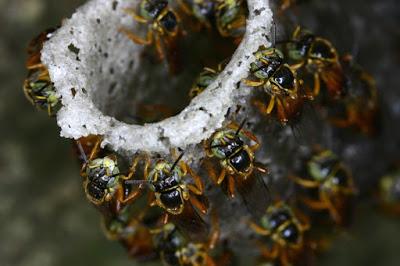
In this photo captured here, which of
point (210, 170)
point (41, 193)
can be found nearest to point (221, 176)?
point (210, 170)

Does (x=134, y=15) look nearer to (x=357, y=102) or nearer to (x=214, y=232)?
(x=214, y=232)

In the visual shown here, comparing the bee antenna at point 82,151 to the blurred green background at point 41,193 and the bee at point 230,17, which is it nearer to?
the bee at point 230,17

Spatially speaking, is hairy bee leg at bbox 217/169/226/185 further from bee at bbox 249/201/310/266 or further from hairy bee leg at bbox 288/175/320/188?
hairy bee leg at bbox 288/175/320/188

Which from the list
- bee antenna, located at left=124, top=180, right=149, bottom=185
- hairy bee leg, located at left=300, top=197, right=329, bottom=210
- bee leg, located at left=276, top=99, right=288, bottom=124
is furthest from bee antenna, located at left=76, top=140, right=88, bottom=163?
hairy bee leg, located at left=300, top=197, right=329, bottom=210

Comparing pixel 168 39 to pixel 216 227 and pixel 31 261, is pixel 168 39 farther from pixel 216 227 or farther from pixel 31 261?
pixel 31 261

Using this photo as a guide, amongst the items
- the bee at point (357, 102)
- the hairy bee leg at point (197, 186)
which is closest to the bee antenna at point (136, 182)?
the hairy bee leg at point (197, 186)

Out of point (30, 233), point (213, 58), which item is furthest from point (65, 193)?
point (213, 58)
